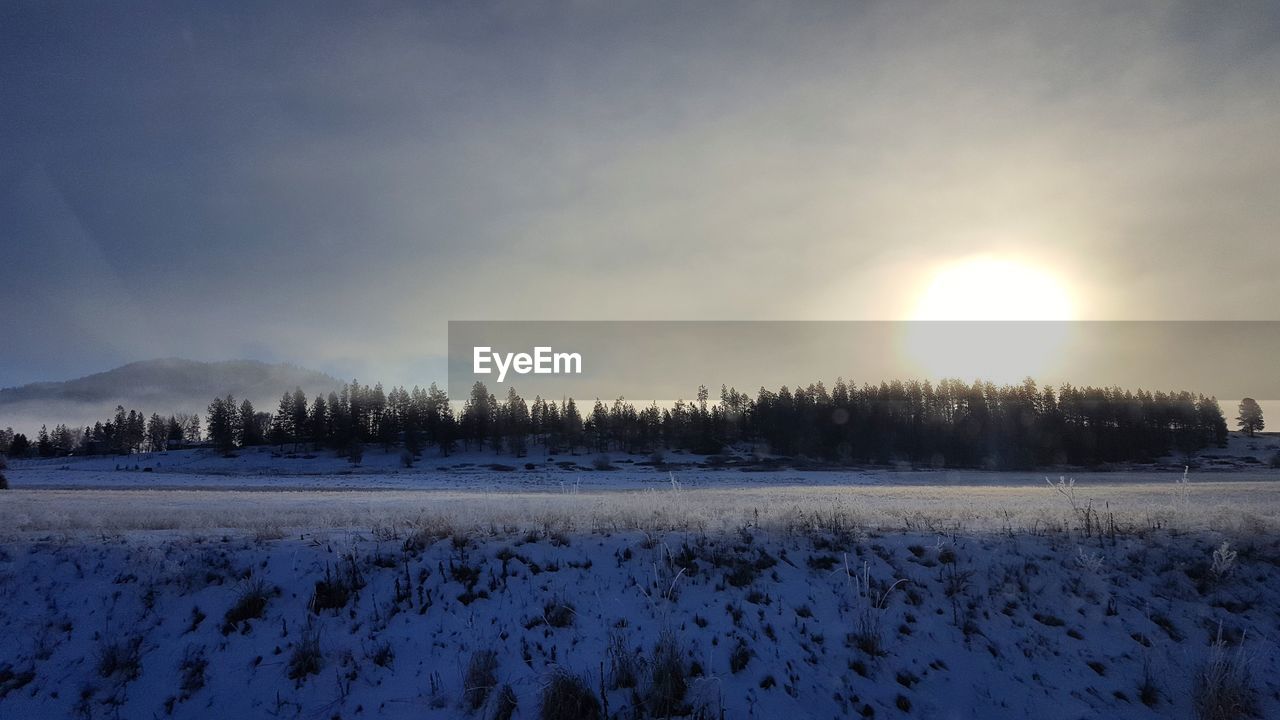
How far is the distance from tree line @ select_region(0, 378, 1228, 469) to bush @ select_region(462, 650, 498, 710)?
4139 inches

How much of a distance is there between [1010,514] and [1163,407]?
147 meters

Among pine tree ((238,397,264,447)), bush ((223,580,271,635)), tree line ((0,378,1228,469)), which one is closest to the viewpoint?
bush ((223,580,271,635))

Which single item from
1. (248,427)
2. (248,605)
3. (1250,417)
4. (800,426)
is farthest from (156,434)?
(1250,417)

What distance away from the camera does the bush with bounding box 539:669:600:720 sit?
8.27 m

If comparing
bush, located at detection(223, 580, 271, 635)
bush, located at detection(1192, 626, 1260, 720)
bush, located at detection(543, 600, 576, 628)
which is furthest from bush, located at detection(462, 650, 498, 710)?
bush, located at detection(1192, 626, 1260, 720)

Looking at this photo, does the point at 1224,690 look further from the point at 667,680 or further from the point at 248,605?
the point at 248,605

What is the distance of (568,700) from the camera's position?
834cm

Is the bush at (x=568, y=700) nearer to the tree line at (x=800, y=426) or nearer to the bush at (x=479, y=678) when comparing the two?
the bush at (x=479, y=678)

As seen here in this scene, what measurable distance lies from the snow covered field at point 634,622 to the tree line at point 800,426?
10017cm

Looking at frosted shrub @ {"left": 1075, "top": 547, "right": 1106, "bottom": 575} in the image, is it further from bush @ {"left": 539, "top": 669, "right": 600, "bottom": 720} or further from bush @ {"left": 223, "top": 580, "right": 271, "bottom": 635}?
bush @ {"left": 223, "top": 580, "right": 271, "bottom": 635}

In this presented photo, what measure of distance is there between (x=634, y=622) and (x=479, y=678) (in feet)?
8.01

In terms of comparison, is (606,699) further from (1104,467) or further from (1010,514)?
(1104,467)

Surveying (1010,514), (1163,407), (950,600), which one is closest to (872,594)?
(950,600)

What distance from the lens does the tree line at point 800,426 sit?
10862 cm
